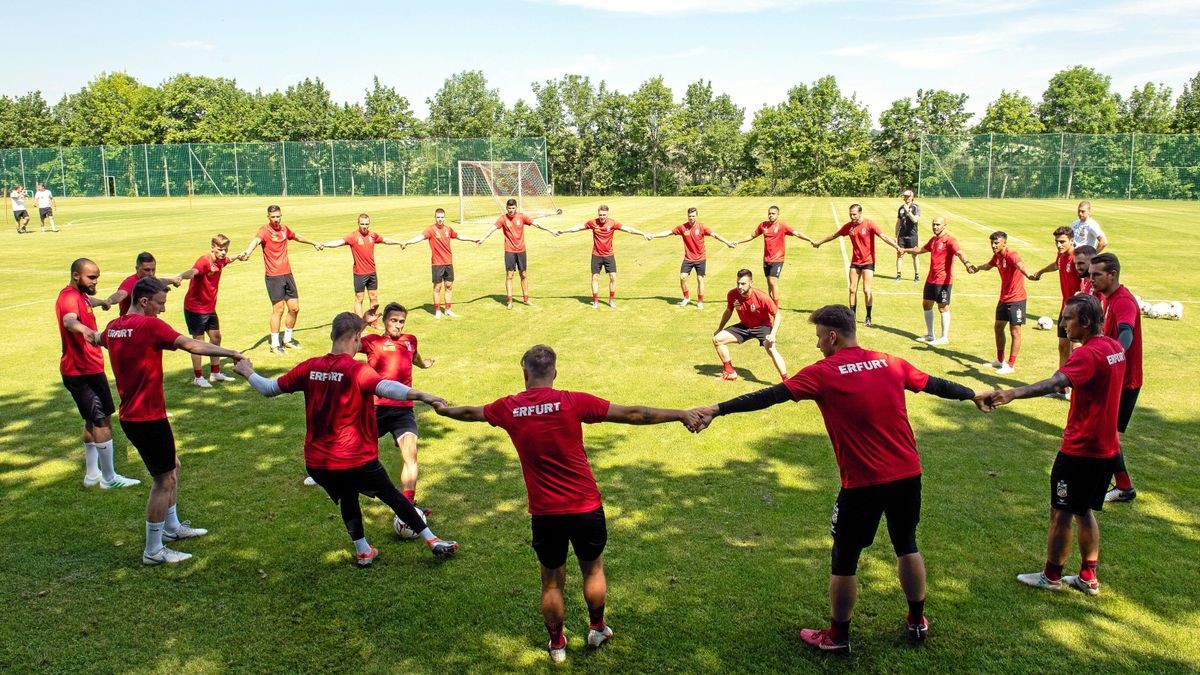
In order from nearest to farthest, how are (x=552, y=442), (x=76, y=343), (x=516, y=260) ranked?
(x=552, y=442) < (x=76, y=343) < (x=516, y=260)

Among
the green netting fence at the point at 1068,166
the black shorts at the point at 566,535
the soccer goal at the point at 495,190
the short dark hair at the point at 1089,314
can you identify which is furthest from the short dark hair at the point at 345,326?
the green netting fence at the point at 1068,166

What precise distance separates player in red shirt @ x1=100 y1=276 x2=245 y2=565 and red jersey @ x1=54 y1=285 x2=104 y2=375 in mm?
1547

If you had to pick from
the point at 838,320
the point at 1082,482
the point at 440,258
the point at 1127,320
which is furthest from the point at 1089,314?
the point at 440,258

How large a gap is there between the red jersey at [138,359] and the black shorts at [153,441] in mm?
54

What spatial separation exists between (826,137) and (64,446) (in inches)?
3158

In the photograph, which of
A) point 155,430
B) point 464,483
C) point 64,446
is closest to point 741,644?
point 464,483

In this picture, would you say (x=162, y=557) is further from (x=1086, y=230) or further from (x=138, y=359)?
(x=1086, y=230)

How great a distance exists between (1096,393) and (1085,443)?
388mm

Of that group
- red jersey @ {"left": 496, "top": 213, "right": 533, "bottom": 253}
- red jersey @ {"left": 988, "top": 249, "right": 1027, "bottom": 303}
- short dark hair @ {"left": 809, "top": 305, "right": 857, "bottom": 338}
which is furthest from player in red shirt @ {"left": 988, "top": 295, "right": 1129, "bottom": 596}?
red jersey @ {"left": 496, "top": 213, "right": 533, "bottom": 253}

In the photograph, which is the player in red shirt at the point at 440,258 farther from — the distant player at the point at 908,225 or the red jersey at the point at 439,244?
the distant player at the point at 908,225

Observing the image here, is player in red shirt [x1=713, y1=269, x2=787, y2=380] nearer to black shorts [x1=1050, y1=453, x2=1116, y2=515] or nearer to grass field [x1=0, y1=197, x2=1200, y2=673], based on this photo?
grass field [x1=0, y1=197, x2=1200, y2=673]

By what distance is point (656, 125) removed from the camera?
281 feet

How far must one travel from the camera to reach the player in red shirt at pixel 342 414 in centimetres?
627

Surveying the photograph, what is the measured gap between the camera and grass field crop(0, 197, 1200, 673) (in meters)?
5.66
